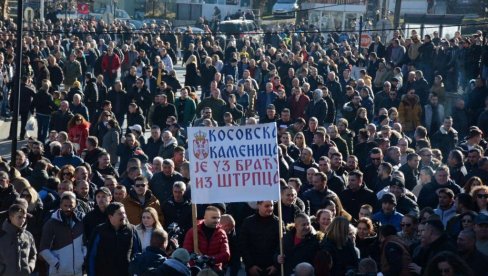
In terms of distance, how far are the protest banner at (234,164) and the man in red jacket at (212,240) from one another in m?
0.19

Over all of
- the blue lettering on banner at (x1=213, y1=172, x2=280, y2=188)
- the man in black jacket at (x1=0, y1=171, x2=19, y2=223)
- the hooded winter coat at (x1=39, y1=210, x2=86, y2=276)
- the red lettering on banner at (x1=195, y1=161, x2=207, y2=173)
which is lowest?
the hooded winter coat at (x1=39, y1=210, x2=86, y2=276)

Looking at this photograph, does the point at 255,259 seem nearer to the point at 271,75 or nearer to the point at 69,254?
the point at 69,254

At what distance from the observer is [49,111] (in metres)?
20.8

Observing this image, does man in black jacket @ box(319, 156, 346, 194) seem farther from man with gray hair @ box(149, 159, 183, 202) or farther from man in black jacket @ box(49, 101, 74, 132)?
man in black jacket @ box(49, 101, 74, 132)

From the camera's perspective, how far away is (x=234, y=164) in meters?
10.3

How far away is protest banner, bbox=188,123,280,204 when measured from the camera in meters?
10.2

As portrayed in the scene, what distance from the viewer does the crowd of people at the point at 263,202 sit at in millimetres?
9711

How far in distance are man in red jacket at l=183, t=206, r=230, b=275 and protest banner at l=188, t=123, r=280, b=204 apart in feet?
0.61

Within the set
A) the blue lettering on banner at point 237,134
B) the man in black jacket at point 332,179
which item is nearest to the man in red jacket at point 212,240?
the blue lettering on banner at point 237,134

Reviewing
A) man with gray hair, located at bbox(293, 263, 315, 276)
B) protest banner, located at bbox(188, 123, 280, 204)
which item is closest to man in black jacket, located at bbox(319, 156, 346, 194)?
protest banner, located at bbox(188, 123, 280, 204)

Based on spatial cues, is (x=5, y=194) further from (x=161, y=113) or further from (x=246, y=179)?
(x=161, y=113)

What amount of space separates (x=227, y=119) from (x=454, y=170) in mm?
5371

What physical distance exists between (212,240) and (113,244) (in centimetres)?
102

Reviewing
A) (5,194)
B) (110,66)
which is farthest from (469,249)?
(110,66)
